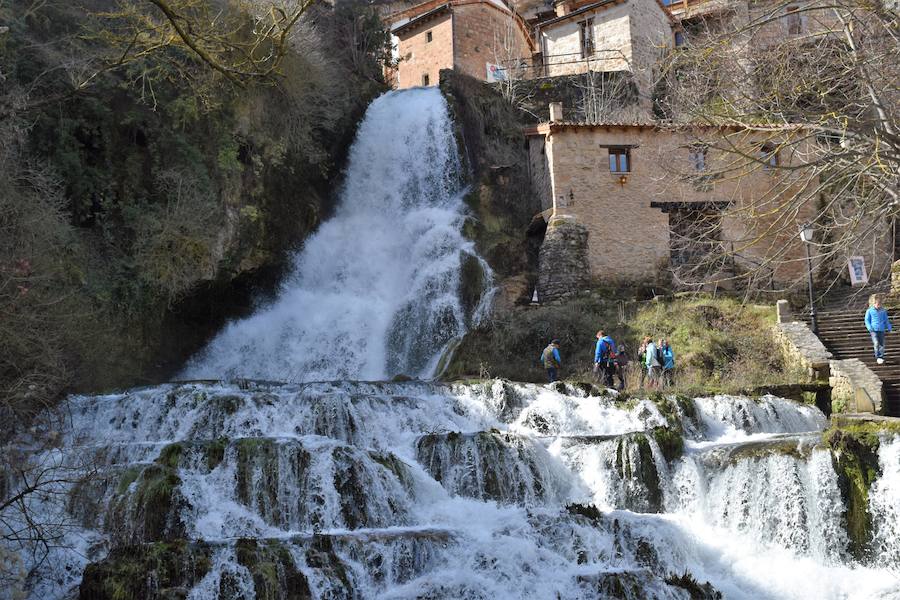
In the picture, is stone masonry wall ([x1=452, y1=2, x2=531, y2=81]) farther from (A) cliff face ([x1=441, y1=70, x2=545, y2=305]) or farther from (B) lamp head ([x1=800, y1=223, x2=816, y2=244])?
(B) lamp head ([x1=800, y1=223, x2=816, y2=244])

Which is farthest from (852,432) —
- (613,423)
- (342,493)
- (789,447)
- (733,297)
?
(733,297)

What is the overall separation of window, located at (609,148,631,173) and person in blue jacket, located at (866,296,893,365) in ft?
29.9

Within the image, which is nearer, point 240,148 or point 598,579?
point 598,579

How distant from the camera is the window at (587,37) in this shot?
1384 inches

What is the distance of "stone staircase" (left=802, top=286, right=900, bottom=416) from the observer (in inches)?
661

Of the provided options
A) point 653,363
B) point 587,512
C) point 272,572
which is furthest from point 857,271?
point 272,572

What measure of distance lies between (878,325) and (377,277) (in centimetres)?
1199

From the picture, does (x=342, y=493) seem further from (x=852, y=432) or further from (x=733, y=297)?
(x=733, y=297)

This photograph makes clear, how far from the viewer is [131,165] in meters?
20.3

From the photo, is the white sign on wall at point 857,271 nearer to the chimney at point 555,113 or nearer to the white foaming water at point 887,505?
the chimney at point 555,113

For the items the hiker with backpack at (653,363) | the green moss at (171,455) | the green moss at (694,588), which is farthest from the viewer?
the hiker with backpack at (653,363)

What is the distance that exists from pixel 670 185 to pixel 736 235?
2.22 meters

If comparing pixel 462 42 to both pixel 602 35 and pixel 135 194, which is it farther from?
pixel 135 194

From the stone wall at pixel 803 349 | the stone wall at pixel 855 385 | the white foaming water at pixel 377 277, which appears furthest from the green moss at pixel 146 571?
the stone wall at pixel 803 349
